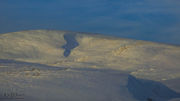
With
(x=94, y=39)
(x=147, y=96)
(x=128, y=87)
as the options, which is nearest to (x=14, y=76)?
(x=128, y=87)

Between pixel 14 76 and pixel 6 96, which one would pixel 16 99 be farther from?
pixel 14 76

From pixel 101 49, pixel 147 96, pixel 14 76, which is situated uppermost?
pixel 101 49

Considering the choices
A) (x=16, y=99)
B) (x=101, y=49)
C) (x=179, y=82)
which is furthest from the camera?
(x=101, y=49)

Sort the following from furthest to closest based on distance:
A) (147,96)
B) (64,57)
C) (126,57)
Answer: (64,57) → (126,57) → (147,96)

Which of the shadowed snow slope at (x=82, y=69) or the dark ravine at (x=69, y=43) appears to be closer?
the shadowed snow slope at (x=82, y=69)

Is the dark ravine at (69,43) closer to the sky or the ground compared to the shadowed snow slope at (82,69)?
closer to the sky

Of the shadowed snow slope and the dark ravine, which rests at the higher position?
the dark ravine

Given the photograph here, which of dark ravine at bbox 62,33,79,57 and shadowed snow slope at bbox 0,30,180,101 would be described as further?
dark ravine at bbox 62,33,79,57
